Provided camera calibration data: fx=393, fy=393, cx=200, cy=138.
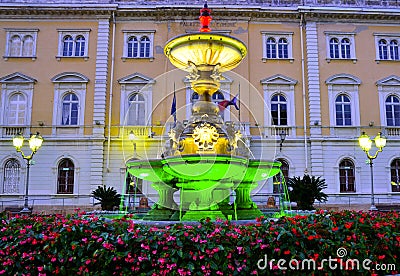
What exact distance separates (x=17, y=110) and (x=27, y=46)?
4.35 metres

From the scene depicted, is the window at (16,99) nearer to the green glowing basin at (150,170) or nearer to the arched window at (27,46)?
the arched window at (27,46)

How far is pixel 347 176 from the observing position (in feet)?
83.3

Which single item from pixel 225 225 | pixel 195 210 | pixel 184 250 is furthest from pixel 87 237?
pixel 195 210

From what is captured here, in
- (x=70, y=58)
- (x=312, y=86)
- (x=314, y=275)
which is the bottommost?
(x=314, y=275)

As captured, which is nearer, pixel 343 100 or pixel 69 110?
pixel 69 110

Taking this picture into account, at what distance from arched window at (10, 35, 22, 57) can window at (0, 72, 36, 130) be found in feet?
4.83

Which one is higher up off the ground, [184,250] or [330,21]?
[330,21]

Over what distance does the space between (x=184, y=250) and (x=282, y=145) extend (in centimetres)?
2173

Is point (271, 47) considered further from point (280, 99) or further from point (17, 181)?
point (17, 181)

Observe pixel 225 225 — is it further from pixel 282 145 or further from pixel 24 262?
pixel 282 145

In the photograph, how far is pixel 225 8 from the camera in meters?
25.8

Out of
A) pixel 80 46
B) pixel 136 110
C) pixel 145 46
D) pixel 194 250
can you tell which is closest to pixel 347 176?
pixel 136 110

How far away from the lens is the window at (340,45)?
26.7 meters

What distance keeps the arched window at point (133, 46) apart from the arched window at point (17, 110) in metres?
7.53
